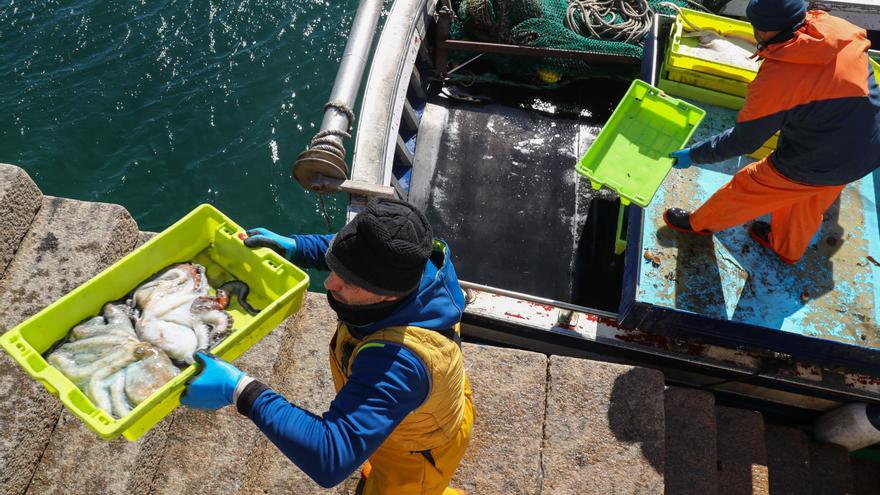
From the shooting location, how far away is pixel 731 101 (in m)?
4.93

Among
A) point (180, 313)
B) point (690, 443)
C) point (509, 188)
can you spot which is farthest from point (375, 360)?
point (509, 188)

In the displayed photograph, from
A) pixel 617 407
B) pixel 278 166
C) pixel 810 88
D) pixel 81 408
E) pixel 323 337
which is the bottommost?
pixel 278 166

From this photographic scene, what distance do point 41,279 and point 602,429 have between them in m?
3.27

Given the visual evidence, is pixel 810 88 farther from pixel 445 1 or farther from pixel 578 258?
pixel 445 1

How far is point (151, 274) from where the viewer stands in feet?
9.89

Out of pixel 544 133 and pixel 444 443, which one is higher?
pixel 444 443

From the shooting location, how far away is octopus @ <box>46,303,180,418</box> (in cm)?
247

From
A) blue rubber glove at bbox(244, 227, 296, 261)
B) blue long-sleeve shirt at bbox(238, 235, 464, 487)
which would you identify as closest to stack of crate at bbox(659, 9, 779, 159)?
blue rubber glove at bbox(244, 227, 296, 261)

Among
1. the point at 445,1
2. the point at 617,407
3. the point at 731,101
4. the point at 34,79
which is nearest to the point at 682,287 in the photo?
the point at 617,407

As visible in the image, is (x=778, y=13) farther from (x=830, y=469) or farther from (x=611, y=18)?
(x=611, y=18)

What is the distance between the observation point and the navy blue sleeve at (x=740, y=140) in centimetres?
336

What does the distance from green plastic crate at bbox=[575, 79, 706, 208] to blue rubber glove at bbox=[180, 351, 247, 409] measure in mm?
2798

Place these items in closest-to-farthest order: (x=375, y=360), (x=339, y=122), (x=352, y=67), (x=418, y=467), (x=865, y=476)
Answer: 1. (x=375, y=360)
2. (x=418, y=467)
3. (x=339, y=122)
4. (x=865, y=476)
5. (x=352, y=67)

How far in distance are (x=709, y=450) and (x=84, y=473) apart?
347cm
